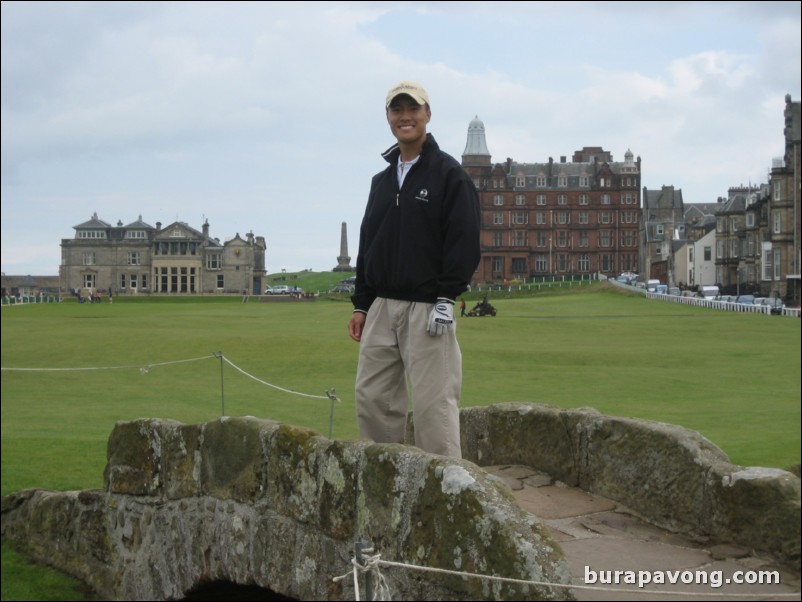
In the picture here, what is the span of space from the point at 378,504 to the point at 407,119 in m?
2.60

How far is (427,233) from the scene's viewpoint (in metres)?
6.85

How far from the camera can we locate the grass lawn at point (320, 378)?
1447 cm

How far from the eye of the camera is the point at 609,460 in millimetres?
7500

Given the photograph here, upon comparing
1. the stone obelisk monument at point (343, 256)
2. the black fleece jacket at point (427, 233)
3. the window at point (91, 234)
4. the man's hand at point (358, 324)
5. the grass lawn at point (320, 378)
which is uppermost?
the window at point (91, 234)

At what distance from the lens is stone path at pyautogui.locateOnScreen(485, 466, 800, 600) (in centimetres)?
500

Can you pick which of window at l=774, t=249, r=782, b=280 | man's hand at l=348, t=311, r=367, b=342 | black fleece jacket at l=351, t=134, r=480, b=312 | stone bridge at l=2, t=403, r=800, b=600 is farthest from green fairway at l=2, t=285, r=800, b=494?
window at l=774, t=249, r=782, b=280

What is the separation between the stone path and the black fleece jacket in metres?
1.73

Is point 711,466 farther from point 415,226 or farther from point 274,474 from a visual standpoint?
point 274,474

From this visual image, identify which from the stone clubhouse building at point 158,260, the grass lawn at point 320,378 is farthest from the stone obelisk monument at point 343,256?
the grass lawn at point 320,378

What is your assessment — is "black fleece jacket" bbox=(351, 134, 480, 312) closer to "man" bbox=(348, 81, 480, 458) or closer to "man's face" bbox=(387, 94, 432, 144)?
"man" bbox=(348, 81, 480, 458)

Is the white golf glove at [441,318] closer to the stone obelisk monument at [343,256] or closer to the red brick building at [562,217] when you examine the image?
the stone obelisk monument at [343,256]

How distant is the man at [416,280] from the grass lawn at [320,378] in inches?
128

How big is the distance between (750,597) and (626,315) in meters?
54.1

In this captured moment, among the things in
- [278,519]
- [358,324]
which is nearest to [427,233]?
[358,324]
